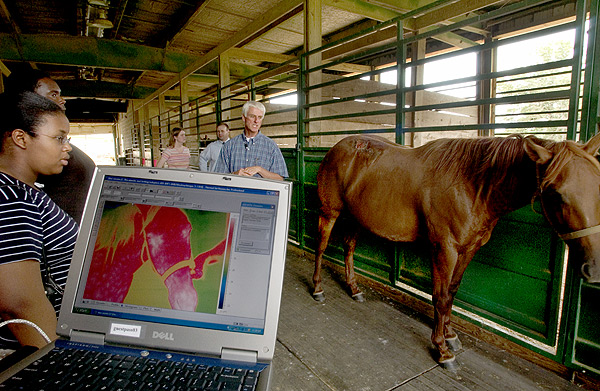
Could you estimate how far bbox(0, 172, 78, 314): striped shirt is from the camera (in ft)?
2.78

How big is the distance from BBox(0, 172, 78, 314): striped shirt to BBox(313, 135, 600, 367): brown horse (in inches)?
74.6

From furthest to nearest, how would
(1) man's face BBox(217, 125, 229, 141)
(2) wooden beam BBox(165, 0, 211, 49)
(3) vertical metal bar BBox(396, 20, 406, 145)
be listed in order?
(1) man's face BBox(217, 125, 229, 141)
(2) wooden beam BBox(165, 0, 211, 49)
(3) vertical metal bar BBox(396, 20, 406, 145)

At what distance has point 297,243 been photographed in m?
4.16

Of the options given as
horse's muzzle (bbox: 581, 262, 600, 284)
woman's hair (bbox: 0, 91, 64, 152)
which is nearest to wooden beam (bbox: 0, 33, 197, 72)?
woman's hair (bbox: 0, 91, 64, 152)

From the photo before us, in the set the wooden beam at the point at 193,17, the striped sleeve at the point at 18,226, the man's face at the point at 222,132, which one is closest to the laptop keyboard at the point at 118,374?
the striped sleeve at the point at 18,226

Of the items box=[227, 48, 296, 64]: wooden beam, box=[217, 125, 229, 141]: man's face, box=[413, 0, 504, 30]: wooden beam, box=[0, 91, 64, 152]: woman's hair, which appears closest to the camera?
box=[0, 91, 64, 152]: woman's hair

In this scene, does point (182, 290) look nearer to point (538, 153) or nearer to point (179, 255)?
point (179, 255)

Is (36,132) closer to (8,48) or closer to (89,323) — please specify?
(89,323)

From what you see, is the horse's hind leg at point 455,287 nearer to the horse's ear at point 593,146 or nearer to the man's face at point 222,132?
the horse's ear at point 593,146

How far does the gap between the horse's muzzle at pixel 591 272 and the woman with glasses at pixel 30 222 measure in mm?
2037

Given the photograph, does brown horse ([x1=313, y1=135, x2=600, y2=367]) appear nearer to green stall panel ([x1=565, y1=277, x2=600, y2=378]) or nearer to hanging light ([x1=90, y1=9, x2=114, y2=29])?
green stall panel ([x1=565, y1=277, x2=600, y2=378])

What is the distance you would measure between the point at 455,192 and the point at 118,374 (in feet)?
6.22

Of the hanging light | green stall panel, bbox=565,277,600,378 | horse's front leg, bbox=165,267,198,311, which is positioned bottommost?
green stall panel, bbox=565,277,600,378

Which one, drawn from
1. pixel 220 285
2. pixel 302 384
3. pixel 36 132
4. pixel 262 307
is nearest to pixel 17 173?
pixel 36 132
